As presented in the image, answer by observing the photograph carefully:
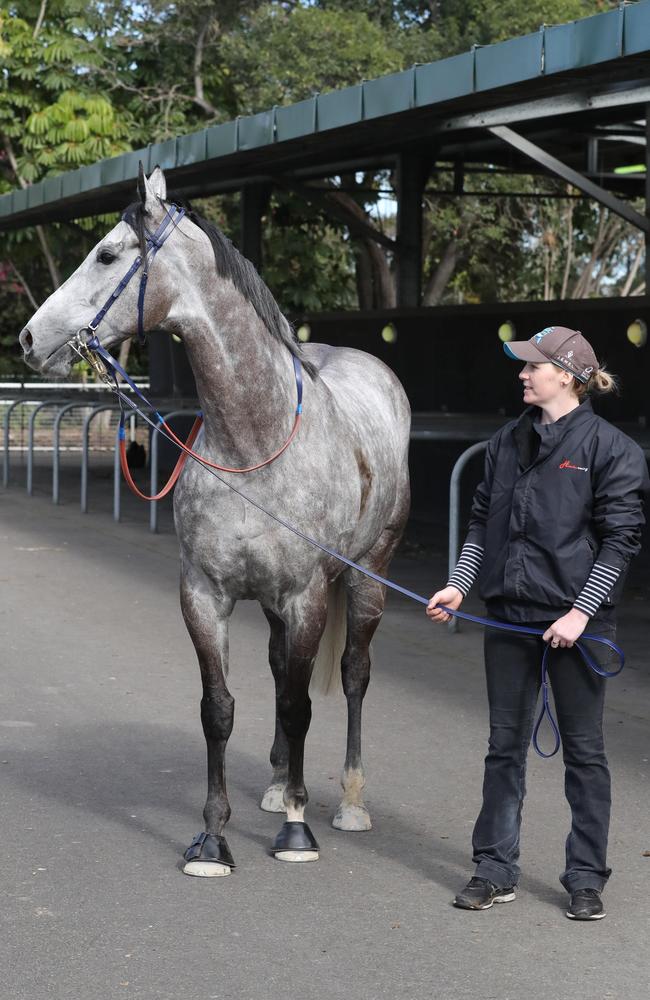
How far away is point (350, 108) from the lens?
1220 centimetres

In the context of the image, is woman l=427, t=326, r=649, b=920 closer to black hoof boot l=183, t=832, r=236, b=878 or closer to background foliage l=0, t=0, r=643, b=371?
black hoof boot l=183, t=832, r=236, b=878

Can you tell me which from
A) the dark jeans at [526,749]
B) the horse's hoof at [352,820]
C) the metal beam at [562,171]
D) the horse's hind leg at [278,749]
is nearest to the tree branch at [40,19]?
the metal beam at [562,171]

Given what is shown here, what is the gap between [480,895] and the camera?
4773 mm

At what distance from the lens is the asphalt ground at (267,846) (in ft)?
13.9

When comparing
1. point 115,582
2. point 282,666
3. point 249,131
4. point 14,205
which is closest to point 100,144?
point 14,205

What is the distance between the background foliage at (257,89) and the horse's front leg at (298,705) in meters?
20.7

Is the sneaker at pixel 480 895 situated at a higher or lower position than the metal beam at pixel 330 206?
lower

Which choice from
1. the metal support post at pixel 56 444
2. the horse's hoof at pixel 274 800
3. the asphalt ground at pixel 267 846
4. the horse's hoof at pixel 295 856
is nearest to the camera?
the asphalt ground at pixel 267 846

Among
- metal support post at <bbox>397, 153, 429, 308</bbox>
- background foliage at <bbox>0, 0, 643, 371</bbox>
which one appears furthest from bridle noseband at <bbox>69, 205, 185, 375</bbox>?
background foliage at <bbox>0, 0, 643, 371</bbox>

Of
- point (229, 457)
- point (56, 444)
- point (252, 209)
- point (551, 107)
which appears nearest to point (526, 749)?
point (229, 457)

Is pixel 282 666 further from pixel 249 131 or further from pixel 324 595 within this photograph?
pixel 249 131

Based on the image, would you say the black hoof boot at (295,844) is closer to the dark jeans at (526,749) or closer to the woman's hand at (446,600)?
the dark jeans at (526,749)

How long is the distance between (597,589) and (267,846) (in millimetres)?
1649

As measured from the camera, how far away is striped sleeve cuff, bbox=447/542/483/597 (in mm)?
4910
